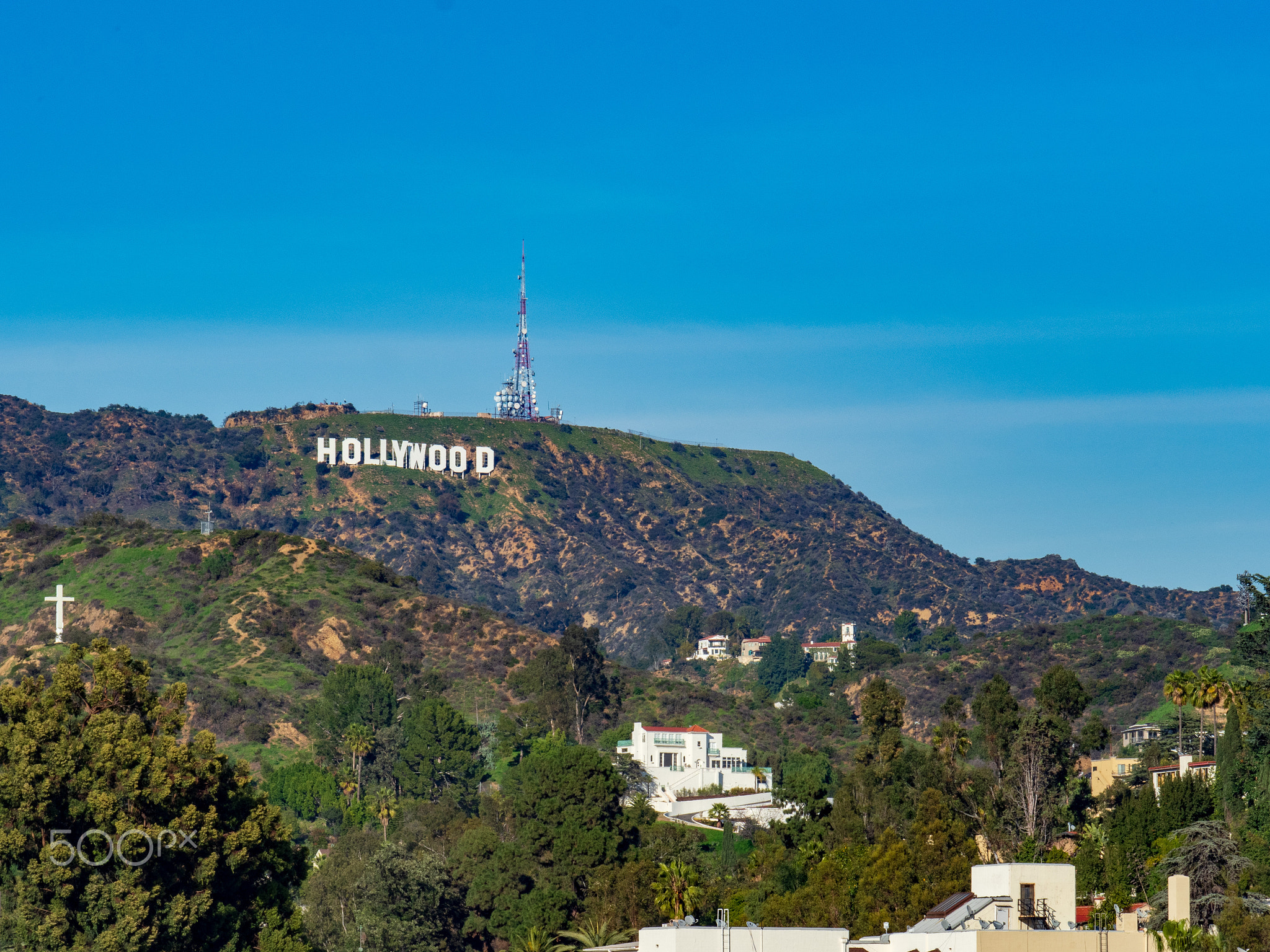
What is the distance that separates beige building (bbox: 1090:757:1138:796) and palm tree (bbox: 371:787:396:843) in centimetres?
4653

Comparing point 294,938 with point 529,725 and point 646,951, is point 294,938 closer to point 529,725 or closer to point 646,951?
point 646,951

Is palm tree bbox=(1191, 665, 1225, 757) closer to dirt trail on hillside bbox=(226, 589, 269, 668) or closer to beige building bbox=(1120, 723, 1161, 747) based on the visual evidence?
beige building bbox=(1120, 723, 1161, 747)

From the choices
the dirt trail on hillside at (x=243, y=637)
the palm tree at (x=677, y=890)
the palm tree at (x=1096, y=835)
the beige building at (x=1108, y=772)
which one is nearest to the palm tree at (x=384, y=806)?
the palm tree at (x=677, y=890)

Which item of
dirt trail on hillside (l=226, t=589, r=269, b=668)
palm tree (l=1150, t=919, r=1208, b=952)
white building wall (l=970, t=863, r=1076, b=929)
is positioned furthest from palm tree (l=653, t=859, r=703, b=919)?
dirt trail on hillside (l=226, t=589, r=269, b=668)

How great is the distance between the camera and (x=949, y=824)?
85.9 m

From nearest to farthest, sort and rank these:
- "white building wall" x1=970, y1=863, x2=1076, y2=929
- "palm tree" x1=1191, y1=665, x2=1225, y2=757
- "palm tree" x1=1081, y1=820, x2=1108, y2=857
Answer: "white building wall" x1=970, y1=863, x2=1076, y2=929
"palm tree" x1=1081, y1=820, x2=1108, y2=857
"palm tree" x1=1191, y1=665, x2=1225, y2=757

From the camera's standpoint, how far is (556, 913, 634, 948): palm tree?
283 ft

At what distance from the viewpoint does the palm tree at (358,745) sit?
135000mm

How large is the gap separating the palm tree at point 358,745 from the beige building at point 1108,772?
2040 inches

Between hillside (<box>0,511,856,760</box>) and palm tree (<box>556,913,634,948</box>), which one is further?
hillside (<box>0,511,856,760</box>)

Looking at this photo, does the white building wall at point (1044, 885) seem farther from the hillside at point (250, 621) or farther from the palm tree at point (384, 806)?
the hillside at point (250, 621)

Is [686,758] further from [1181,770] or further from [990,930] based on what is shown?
[990,930]

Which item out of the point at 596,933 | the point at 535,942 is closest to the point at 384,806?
the point at 535,942

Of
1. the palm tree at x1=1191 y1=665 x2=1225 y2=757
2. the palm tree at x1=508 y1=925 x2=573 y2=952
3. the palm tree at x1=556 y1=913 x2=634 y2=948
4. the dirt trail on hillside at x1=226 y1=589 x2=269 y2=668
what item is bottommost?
the palm tree at x1=508 y1=925 x2=573 y2=952
